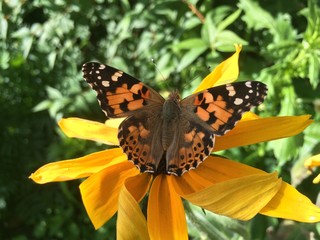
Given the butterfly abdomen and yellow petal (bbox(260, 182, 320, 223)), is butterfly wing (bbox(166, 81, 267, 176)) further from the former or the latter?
yellow petal (bbox(260, 182, 320, 223))

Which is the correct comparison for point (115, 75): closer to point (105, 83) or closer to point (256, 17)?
point (105, 83)

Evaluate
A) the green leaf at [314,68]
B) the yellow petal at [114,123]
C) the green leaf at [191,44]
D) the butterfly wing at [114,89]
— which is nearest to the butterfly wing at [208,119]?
the butterfly wing at [114,89]

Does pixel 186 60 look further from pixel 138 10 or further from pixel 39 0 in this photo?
pixel 39 0

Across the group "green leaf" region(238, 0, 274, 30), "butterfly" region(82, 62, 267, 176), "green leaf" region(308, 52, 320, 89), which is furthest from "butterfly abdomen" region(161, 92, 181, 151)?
"green leaf" region(238, 0, 274, 30)

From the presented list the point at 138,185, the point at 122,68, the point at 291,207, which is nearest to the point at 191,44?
the point at 122,68

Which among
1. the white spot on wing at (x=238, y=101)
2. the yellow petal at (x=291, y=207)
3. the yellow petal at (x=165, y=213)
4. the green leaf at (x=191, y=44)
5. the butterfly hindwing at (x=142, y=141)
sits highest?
the white spot on wing at (x=238, y=101)

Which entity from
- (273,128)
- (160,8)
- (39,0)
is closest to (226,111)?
(273,128)

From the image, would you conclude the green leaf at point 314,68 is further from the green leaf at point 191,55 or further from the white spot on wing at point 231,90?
the white spot on wing at point 231,90
